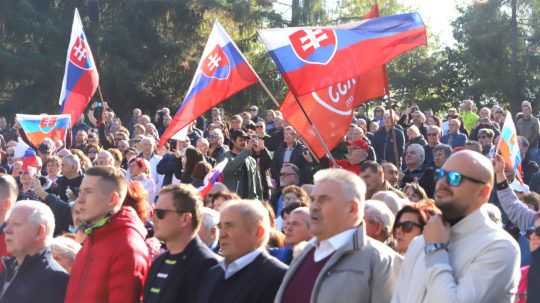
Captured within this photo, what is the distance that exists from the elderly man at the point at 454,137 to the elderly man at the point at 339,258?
9.65 m

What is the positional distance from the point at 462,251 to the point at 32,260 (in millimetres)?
2812

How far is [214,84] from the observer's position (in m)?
11.1

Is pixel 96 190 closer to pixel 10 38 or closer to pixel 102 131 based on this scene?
pixel 102 131

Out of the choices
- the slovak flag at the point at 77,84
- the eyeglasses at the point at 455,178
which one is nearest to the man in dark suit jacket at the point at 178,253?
the eyeglasses at the point at 455,178

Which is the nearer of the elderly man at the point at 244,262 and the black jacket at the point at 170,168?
the elderly man at the point at 244,262

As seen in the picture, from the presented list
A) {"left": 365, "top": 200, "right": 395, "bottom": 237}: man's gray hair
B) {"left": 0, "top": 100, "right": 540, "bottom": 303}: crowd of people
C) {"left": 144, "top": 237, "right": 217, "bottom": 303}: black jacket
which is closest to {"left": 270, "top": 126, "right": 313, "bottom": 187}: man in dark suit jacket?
{"left": 0, "top": 100, "right": 540, "bottom": 303}: crowd of people

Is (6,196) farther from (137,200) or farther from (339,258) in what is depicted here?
(339,258)

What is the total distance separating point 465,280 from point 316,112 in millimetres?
5133

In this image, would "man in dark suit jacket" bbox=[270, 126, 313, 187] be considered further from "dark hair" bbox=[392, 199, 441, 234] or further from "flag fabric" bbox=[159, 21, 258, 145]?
"dark hair" bbox=[392, 199, 441, 234]

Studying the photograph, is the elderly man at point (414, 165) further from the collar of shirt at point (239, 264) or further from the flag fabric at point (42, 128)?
the flag fabric at point (42, 128)

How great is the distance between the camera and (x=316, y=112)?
9.40 m

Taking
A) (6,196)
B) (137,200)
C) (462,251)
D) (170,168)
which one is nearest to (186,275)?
(137,200)

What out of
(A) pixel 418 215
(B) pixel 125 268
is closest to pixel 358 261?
(A) pixel 418 215

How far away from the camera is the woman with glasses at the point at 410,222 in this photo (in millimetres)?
5762
